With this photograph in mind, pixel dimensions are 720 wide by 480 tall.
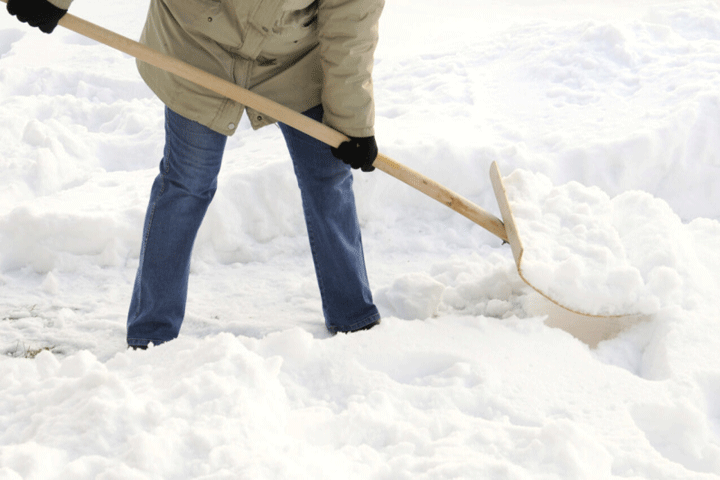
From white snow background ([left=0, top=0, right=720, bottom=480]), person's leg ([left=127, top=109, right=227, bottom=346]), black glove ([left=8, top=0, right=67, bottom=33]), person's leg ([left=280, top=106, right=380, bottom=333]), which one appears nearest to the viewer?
white snow background ([left=0, top=0, right=720, bottom=480])

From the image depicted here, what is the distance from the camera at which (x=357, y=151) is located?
186cm

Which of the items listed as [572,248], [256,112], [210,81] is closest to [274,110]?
[256,112]

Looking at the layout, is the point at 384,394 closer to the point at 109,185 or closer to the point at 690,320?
the point at 690,320

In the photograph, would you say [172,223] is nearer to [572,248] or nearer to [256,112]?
[256,112]

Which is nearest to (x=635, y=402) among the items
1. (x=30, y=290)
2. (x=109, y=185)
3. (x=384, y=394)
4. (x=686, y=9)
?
(x=384, y=394)

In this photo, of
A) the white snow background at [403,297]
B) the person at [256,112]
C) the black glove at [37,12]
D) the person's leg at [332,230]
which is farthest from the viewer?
the person's leg at [332,230]

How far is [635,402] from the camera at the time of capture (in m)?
1.53

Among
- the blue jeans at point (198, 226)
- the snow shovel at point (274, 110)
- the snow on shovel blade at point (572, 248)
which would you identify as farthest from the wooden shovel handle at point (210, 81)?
the snow on shovel blade at point (572, 248)

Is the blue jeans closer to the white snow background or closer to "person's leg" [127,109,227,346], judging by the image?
"person's leg" [127,109,227,346]

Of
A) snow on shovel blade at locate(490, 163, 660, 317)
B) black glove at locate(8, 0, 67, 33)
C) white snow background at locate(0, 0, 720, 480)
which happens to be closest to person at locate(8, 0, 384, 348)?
black glove at locate(8, 0, 67, 33)

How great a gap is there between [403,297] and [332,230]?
43 cm

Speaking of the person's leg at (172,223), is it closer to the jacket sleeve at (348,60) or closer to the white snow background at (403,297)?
the white snow background at (403,297)

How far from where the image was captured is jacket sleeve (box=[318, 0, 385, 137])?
170 cm

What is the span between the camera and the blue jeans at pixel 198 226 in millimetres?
1860
